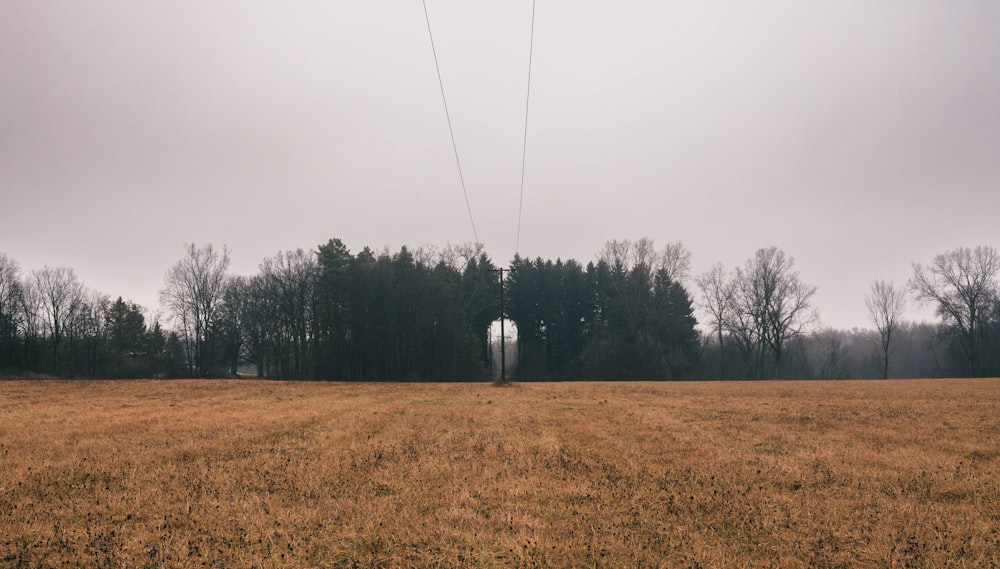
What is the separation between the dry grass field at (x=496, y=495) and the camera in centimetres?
491

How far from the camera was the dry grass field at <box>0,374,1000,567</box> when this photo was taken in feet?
16.1

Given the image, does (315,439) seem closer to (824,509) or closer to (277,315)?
(824,509)

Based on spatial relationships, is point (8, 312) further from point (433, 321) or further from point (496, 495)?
point (496, 495)

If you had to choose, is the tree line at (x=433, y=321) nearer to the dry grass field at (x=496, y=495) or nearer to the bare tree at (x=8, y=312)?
the bare tree at (x=8, y=312)

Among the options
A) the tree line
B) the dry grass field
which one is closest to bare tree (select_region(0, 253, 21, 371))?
the tree line

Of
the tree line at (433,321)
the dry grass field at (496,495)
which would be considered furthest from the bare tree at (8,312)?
the dry grass field at (496,495)

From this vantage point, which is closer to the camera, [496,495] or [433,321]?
[496,495]

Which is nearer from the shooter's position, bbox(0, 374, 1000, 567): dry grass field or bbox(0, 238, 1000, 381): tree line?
bbox(0, 374, 1000, 567): dry grass field

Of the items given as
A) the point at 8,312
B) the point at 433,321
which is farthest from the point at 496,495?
the point at 8,312

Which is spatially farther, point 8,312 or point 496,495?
point 8,312

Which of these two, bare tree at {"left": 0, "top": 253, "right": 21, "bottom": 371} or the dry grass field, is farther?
bare tree at {"left": 0, "top": 253, "right": 21, "bottom": 371}

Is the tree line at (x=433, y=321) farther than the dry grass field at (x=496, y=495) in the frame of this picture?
Yes

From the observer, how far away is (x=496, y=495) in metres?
6.79

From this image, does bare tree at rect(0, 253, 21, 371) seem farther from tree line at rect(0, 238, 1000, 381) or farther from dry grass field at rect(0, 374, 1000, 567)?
dry grass field at rect(0, 374, 1000, 567)
